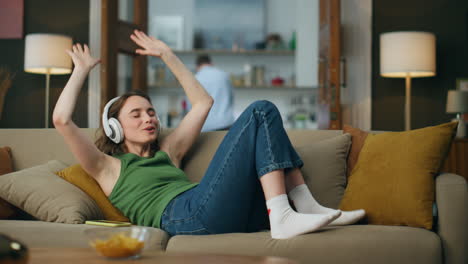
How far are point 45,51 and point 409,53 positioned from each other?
3.07 m

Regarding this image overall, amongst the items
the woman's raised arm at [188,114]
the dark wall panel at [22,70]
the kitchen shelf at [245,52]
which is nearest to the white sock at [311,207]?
the woman's raised arm at [188,114]

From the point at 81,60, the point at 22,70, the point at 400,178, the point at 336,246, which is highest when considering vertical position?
the point at 22,70

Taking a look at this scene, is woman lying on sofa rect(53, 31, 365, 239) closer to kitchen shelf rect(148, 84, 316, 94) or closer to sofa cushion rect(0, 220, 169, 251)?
sofa cushion rect(0, 220, 169, 251)

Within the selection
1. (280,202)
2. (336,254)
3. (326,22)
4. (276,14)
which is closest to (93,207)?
(280,202)

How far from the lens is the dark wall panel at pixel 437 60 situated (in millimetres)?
5191

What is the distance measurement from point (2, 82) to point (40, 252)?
14.1 ft

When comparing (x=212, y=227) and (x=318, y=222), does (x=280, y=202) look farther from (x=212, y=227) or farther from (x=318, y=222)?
(x=212, y=227)

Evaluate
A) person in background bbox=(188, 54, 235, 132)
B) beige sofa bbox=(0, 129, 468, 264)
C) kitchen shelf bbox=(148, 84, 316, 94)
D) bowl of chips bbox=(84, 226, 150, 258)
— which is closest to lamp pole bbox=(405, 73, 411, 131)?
person in background bbox=(188, 54, 235, 132)

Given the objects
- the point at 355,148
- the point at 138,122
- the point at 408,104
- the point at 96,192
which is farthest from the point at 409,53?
the point at 96,192

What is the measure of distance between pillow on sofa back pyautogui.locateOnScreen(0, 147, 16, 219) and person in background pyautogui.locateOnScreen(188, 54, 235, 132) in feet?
7.59

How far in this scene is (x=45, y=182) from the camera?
7.90ft

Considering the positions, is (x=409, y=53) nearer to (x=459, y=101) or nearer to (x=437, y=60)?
(x=459, y=101)

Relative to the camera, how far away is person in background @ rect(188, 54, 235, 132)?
4.86 meters

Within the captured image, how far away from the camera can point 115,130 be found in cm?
250
